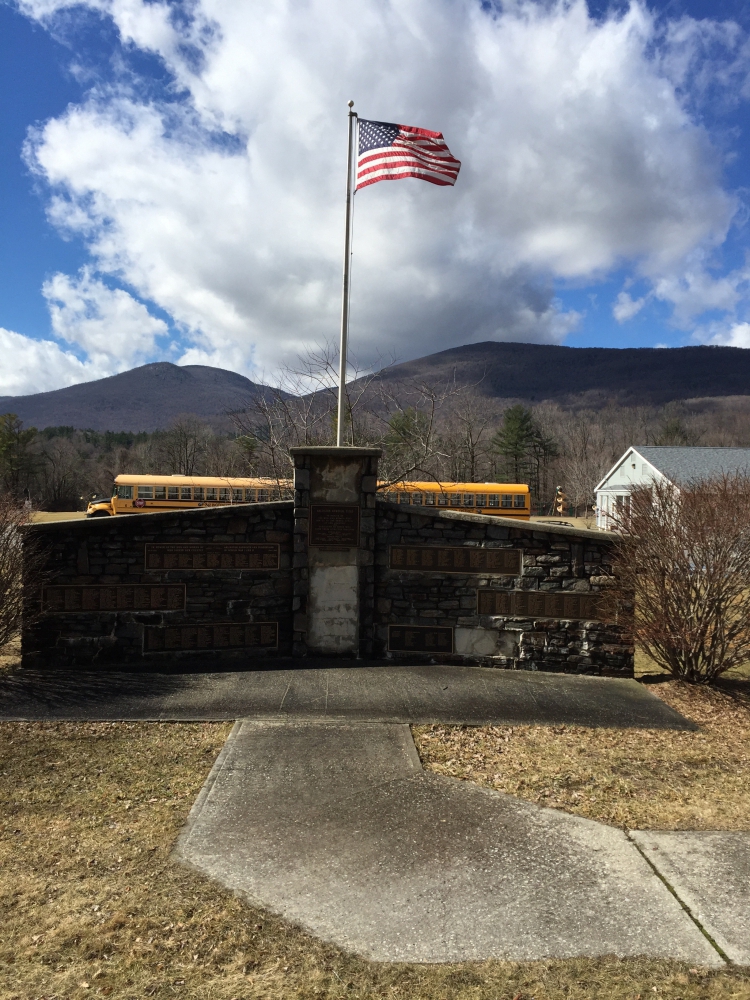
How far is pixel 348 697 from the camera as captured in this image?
7.27m

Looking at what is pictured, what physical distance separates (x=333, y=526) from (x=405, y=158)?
5491 mm

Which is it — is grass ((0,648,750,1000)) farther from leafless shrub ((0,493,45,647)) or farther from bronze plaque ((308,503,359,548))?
bronze plaque ((308,503,359,548))

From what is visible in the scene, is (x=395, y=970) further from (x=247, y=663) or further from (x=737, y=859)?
(x=247, y=663)

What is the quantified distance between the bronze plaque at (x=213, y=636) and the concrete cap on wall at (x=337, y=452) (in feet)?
7.64

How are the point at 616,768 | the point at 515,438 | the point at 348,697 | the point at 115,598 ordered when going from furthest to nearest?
the point at 515,438 < the point at 115,598 < the point at 348,697 < the point at 616,768

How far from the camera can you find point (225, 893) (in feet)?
12.2

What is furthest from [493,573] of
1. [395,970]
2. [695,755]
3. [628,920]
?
[395,970]

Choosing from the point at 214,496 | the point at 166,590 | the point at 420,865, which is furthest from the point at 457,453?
the point at 420,865

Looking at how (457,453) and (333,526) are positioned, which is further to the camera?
(457,453)

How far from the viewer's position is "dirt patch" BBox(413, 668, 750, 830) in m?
4.91

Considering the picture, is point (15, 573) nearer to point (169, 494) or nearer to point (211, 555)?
point (211, 555)

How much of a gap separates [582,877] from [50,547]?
7.09 meters

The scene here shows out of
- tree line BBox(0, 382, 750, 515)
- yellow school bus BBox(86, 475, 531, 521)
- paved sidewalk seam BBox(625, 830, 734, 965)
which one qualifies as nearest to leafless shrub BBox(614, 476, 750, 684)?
paved sidewalk seam BBox(625, 830, 734, 965)

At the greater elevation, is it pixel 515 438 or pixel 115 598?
pixel 515 438
